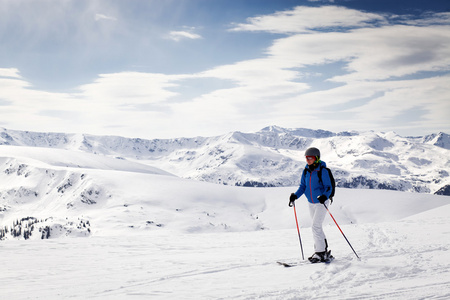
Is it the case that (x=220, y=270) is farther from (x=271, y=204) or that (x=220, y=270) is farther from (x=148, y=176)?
(x=148, y=176)

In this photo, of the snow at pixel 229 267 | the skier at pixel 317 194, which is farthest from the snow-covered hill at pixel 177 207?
the skier at pixel 317 194

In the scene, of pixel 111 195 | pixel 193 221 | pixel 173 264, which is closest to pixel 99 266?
pixel 173 264

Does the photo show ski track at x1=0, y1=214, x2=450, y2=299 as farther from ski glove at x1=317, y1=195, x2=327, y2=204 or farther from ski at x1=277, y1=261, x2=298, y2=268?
ski glove at x1=317, y1=195, x2=327, y2=204

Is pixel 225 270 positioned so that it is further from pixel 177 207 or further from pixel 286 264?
pixel 177 207

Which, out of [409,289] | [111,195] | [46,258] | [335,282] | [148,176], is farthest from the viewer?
[148,176]

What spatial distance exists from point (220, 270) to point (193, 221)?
4641 inches

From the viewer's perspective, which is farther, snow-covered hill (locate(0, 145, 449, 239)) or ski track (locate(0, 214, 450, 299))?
snow-covered hill (locate(0, 145, 449, 239))

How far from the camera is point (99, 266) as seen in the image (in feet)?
33.5

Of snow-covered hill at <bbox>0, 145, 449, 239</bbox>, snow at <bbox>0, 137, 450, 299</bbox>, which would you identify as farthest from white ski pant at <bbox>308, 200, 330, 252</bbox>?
snow-covered hill at <bbox>0, 145, 449, 239</bbox>

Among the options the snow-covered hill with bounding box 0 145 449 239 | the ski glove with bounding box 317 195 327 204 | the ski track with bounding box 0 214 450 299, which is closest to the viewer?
the ski track with bounding box 0 214 450 299

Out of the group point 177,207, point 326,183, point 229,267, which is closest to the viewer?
point 326,183

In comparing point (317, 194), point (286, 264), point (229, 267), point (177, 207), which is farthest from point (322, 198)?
point (177, 207)

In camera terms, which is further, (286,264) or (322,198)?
(286,264)

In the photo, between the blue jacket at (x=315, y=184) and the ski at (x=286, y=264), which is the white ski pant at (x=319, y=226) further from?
the ski at (x=286, y=264)
